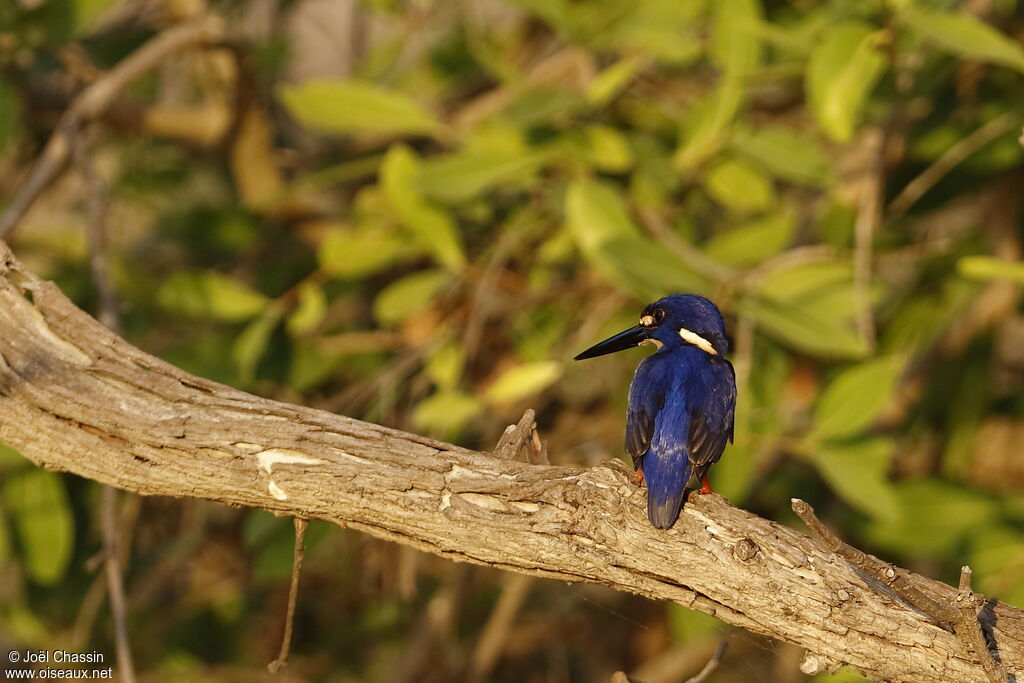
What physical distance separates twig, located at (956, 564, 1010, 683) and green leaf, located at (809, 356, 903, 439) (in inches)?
62.8

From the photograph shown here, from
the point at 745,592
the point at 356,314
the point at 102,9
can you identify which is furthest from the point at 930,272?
the point at 102,9

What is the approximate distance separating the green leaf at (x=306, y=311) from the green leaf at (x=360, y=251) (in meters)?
0.11

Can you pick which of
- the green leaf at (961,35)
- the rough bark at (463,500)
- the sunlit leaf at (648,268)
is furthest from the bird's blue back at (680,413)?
the green leaf at (961,35)

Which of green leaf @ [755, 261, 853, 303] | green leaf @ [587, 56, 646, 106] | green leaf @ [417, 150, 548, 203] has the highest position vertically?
green leaf @ [587, 56, 646, 106]

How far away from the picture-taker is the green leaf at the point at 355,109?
4062 mm

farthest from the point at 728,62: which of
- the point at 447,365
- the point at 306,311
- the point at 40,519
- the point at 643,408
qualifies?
the point at 40,519

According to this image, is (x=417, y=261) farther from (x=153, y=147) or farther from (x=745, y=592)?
(x=745, y=592)

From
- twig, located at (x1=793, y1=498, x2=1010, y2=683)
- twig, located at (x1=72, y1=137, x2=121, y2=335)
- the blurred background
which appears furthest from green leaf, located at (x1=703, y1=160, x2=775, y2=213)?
twig, located at (x1=793, y1=498, x2=1010, y2=683)

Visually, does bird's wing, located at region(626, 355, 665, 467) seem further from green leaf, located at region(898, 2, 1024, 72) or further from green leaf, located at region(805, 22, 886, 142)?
green leaf, located at region(898, 2, 1024, 72)

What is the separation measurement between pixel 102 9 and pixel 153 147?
1.86 meters

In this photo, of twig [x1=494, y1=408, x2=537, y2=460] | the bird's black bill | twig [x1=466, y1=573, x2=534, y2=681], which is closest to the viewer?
twig [x1=494, y1=408, x2=537, y2=460]

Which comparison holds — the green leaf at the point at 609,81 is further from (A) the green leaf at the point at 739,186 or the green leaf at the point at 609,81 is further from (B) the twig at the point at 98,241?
(B) the twig at the point at 98,241

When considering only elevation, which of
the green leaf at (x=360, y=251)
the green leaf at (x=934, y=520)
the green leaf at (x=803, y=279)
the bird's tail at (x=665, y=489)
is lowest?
the green leaf at (x=934, y=520)

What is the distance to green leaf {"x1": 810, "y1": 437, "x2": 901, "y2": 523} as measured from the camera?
3.50m
